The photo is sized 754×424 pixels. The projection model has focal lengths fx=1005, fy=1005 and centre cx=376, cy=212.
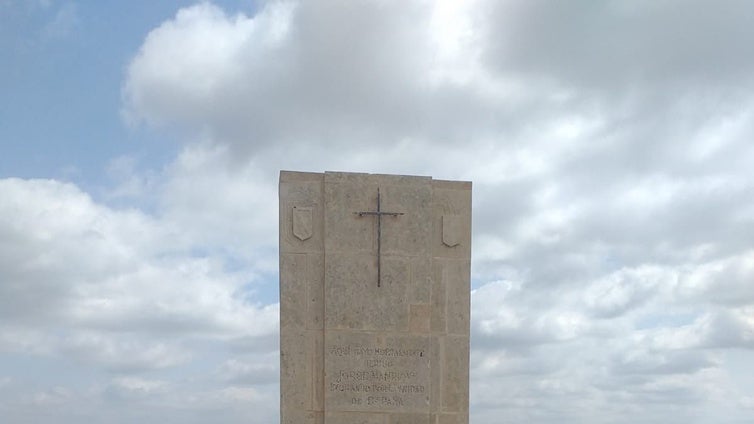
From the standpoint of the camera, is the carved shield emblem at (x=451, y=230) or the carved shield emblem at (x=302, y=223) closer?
the carved shield emblem at (x=302, y=223)

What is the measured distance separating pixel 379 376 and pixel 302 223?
263 cm

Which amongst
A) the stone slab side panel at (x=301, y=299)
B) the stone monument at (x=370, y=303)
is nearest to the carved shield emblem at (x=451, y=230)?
the stone monument at (x=370, y=303)

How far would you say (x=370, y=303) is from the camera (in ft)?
50.8

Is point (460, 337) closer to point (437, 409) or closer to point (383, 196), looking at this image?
point (437, 409)

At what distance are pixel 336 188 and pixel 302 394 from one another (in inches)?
126

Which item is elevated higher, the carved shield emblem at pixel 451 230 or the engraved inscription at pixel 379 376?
the carved shield emblem at pixel 451 230

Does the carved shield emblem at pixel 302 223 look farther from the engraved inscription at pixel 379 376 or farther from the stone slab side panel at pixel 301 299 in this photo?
the engraved inscription at pixel 379 376

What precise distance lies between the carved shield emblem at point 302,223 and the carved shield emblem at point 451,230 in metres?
2.11

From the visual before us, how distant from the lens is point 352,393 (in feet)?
50.3

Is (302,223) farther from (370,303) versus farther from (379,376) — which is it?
(379,376)

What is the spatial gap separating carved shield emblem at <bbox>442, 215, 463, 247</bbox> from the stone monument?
0.02 meters

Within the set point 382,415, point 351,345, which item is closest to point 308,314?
point 351,345

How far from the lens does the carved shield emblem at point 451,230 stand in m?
15.8

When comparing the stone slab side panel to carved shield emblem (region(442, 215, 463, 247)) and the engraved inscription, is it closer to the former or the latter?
the engraved inscription
